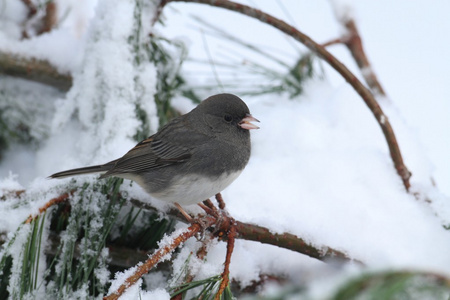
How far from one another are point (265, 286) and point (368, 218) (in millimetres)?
503

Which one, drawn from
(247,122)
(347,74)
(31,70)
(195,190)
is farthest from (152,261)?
(31,70)

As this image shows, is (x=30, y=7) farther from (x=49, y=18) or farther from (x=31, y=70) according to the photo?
(x=31, y=70)

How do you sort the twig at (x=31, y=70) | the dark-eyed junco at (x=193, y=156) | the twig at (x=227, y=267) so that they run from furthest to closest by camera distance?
the twig at (x=31, y=70) → the dark-eyed junco at (x=193, y=156) → the twig at (x=227, y=267)

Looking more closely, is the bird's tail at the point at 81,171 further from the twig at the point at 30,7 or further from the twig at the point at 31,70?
the twig at the point at 30,7

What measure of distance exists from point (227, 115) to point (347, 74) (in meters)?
0.51

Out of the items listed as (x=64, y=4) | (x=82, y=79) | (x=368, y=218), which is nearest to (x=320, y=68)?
(x=368, y=218)

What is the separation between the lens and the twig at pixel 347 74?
2051mm

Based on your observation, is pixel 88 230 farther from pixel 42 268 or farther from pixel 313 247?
pixel 313 247

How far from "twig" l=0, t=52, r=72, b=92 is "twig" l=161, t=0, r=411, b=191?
69 centimetres

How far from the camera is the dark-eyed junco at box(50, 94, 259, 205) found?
1.78 meters

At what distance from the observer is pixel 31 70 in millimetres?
2268

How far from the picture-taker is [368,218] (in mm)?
1960

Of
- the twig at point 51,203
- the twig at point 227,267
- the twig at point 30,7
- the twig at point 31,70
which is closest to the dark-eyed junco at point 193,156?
the twig at point 51,203

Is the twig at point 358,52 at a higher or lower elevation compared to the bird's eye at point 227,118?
higher
